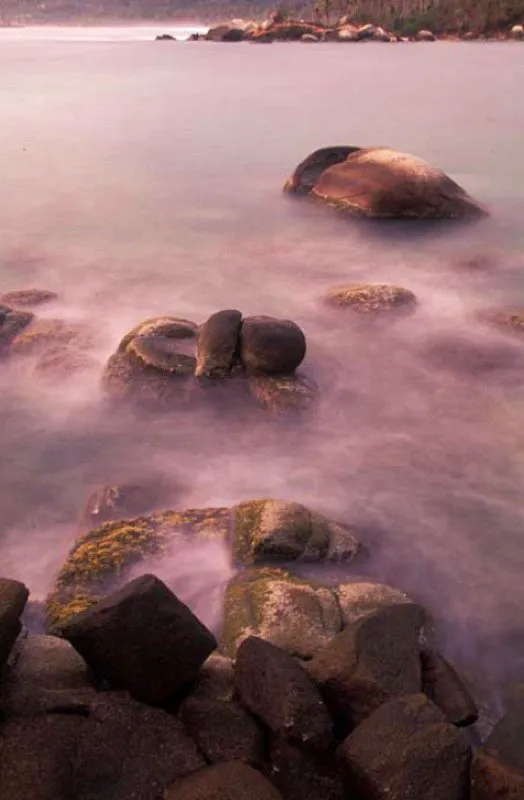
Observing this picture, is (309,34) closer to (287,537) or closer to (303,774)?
(287,537)

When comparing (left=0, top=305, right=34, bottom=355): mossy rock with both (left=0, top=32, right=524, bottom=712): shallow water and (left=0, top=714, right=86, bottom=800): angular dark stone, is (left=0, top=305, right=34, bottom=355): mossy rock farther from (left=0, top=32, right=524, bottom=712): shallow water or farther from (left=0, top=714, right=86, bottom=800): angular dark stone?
(left=0, top=714, right=86, bottom=800): angular dark stone

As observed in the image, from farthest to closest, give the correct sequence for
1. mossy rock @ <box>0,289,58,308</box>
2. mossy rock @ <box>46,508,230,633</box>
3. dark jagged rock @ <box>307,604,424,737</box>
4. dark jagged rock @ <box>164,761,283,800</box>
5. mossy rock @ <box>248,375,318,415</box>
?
1. mossy rock @ <box>0,289,58,308</box>
2. mossy rock @ <box>248,375,318,415</box>
3. mossy rock @ <box>46,508,230,633</box>
4. dark jagged rock @ <box>307,604,424,737</box>
5. dark jagged rock @ <box>164,761,283,800</box>

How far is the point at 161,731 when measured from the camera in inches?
177

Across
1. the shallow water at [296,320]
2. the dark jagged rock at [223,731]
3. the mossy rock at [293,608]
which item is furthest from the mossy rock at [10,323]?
the dark jagged rock at [223,731]

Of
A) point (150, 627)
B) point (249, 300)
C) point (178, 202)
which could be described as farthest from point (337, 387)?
point (178, 202)

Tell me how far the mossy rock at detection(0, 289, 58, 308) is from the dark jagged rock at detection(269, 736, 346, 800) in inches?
387

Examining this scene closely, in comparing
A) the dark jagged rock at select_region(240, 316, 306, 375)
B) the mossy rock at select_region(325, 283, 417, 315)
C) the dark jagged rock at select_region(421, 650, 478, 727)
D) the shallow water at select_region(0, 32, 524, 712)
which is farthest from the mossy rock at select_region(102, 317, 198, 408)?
the dark jagged rock at select_region(421, 650, 478, 727)

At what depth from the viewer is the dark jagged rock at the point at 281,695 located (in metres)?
4.41

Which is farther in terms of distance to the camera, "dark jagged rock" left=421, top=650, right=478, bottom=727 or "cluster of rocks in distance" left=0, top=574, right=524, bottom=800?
"dark jagged rock" left=421, top=650, right=478, bottom=727

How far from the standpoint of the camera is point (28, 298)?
42.4 feet

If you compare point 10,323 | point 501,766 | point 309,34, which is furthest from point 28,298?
point 309,34

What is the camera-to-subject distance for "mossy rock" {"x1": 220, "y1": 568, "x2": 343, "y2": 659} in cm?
546

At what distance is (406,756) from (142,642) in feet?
5.56

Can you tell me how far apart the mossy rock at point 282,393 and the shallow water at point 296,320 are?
0.75 ft
